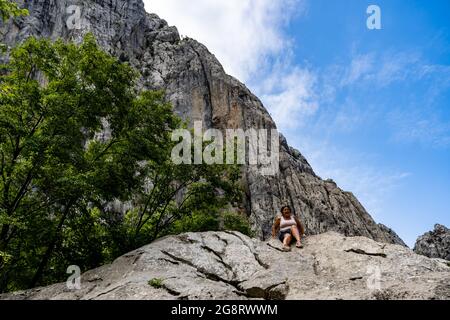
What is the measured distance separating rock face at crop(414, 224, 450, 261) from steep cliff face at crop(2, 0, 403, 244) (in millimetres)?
8186

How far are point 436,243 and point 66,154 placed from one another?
70.7 metres

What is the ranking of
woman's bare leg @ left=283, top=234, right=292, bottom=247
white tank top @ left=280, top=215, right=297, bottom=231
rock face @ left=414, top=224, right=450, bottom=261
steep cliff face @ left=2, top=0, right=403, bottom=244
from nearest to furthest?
woman's bare leg @ left=283, top=234, right=292, bottom=247 < white tank top @ left=280, top=215, right=297, bottom=231 < steep cliff face @ left=2, top=0, right=403, bottom=244 < rock face @ left=414, top=224, right=450, bottom=261

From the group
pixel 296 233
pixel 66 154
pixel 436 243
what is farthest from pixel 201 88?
pixel 296 233

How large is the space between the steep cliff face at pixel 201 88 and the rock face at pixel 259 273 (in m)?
38.9

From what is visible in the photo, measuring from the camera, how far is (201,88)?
65.3 meters

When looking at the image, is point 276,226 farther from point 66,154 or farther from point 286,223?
point 66,154

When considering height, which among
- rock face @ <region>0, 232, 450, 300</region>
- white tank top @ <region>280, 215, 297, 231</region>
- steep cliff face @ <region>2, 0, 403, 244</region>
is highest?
steep cliff face @ <region>2, 0, 403, 244</region>

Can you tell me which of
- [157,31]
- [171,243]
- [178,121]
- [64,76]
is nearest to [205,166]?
[178,121]

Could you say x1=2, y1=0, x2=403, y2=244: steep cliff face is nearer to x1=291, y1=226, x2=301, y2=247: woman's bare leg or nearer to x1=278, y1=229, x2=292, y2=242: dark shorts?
x1=278, y1=229, x2=292, y2=242: dark shorts

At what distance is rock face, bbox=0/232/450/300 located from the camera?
30.3 ft

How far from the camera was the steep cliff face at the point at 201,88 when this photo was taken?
188 ft

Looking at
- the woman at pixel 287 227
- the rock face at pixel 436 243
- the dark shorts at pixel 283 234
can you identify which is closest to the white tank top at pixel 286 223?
the woman at pixel 287 227

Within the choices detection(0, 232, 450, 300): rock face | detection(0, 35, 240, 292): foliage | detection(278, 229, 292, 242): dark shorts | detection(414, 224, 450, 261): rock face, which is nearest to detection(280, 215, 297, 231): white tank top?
detection(278, 229, 292, 242): dark shorts

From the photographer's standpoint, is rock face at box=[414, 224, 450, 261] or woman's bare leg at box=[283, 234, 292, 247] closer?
woman's bare leg at box=[283, 234, 292, 247]
